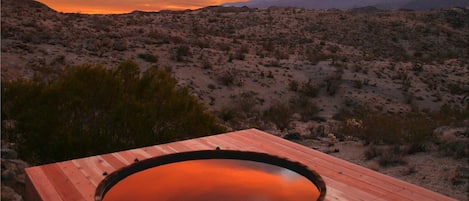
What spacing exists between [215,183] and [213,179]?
3.5 inches

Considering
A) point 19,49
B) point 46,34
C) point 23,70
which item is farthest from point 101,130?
point 46,34

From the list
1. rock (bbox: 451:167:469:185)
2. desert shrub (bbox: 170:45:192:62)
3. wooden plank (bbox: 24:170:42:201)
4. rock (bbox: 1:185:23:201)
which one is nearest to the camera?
wooden plank (bbox: 24:170:42:201)

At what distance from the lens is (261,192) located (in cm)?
336

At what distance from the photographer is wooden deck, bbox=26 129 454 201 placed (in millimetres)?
3246

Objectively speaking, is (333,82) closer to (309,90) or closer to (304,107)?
(309,90)

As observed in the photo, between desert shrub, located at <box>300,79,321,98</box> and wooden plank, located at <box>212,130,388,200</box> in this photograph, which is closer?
wooden plank, located at <box>212,130,388,200</box>

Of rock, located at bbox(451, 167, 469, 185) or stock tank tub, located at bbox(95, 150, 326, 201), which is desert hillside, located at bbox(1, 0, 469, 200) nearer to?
rock, located at bbox(451, 167, 469, 185)

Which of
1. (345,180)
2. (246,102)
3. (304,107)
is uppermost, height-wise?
(345,180)

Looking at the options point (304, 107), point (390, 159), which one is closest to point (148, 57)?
point (304, 107)

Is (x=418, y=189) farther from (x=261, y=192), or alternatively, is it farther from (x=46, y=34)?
(x=46, y=34)

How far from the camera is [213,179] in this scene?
3609 mm

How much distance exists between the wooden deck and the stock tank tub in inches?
4.7

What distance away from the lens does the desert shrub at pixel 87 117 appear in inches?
239

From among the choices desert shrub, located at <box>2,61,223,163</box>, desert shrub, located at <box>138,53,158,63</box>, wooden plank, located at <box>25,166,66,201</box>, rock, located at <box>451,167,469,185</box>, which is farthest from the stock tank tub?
desert shrub, located at <box>138,53,158,63</box>
